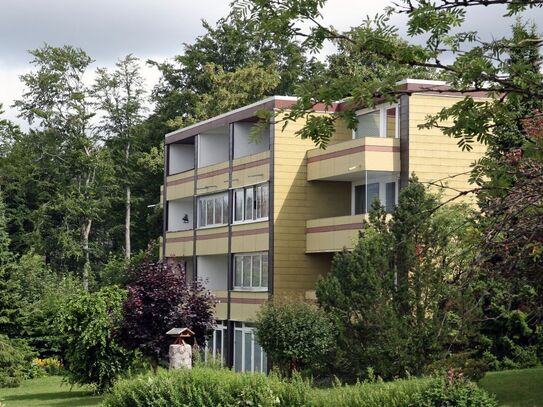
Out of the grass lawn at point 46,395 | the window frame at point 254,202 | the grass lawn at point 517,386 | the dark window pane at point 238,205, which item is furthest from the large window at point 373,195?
the grass lawn at point 46,395

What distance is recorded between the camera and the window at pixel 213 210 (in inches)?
1930

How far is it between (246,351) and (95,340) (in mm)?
11868

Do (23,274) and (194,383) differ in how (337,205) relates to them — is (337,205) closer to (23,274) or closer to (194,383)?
(23,274)

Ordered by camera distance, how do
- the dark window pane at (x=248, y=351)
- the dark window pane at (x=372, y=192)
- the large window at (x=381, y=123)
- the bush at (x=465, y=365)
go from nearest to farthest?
the bush at (x=465, y=365) → the large window at (x=381, y=123) → the dark window pane at (x=372, y=192) → the dark window pane at (x=248, y=351)

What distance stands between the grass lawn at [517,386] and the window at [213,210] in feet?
67.2

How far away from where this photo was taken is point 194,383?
19984 mm

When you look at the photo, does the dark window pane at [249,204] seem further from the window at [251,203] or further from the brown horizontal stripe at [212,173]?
the brown horizontal stripe at [212,173]

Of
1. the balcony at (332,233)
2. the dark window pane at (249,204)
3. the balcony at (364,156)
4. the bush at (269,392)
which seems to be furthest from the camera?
A: the dark window pane at (249,204)

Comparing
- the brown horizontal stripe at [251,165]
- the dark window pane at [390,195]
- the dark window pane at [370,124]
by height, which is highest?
the dark window pane at [370,124]

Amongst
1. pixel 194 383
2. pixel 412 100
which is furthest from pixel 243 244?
pixel 194 383

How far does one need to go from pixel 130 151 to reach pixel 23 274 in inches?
811

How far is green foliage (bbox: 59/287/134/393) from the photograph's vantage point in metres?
35.2

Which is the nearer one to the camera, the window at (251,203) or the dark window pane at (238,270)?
the window at (251,203)

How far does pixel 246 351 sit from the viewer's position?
46125 millimetres
